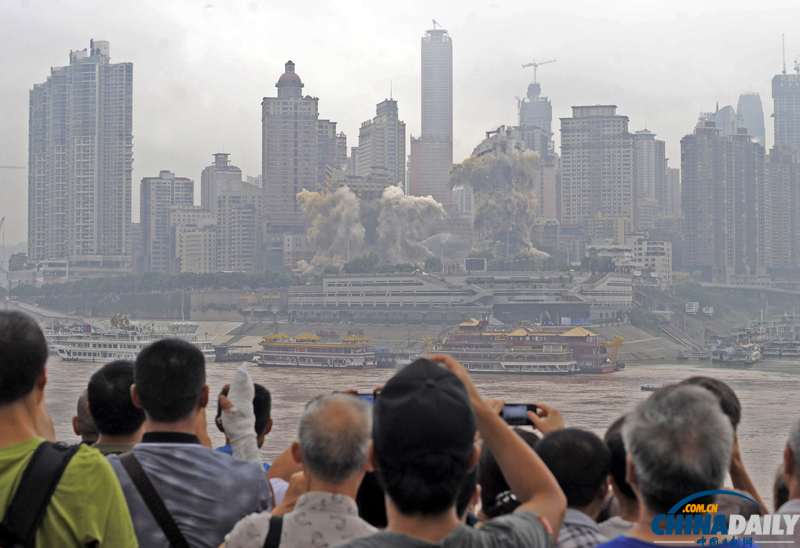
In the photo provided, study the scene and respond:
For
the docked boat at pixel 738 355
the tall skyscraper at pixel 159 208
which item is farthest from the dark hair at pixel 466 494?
the tall skyscraper at pixel 159 208

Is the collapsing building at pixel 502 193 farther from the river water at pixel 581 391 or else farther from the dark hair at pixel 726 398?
the dark hair at pixel 726 398

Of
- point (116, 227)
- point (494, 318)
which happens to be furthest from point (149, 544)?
point (116, 227)

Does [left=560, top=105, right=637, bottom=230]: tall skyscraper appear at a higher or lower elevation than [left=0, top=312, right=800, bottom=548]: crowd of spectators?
higher

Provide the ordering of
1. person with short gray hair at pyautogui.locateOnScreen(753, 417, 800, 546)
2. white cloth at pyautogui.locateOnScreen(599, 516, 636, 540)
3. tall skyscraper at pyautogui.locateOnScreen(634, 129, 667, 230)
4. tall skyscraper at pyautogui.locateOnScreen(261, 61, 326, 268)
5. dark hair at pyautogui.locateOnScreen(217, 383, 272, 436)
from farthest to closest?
1. tall skyscraper at pyautogui.locateOnScreen(634, 129, 667, 230)
2. tall skyscraper at pyautogui.locateOnScreen(261, 61, 326, 268)
3. dark hair at pyautogui.locateOnScreen(217, 383, 272, 436)
4. white cloth at pyautogui.locateOnScreen(599, 516, 636, 540)
5. person with short gray hair at pyautogui.locateOnScreen(753, 417, 800, 546)

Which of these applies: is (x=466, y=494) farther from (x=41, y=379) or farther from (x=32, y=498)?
(x=41, y=379)

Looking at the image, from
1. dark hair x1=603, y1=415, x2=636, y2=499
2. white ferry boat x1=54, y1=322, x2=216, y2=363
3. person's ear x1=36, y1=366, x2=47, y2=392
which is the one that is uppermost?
person's ear x1=36, y1=366, x2=47, y2=392

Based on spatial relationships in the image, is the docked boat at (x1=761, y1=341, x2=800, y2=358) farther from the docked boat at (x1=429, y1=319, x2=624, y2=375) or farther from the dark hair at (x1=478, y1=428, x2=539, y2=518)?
the dark hair at (x1=478, y1=428, x2=539, y2=518)

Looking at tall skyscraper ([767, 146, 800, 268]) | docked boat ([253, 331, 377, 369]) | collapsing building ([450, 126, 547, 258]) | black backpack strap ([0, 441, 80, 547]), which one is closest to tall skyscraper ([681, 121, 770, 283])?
tall skyscraper ([767, 146, 800, 268])

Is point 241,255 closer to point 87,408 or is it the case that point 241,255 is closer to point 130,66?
point 130,66

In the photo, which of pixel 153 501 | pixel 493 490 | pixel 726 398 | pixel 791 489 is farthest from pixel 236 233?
pixel 791 489
